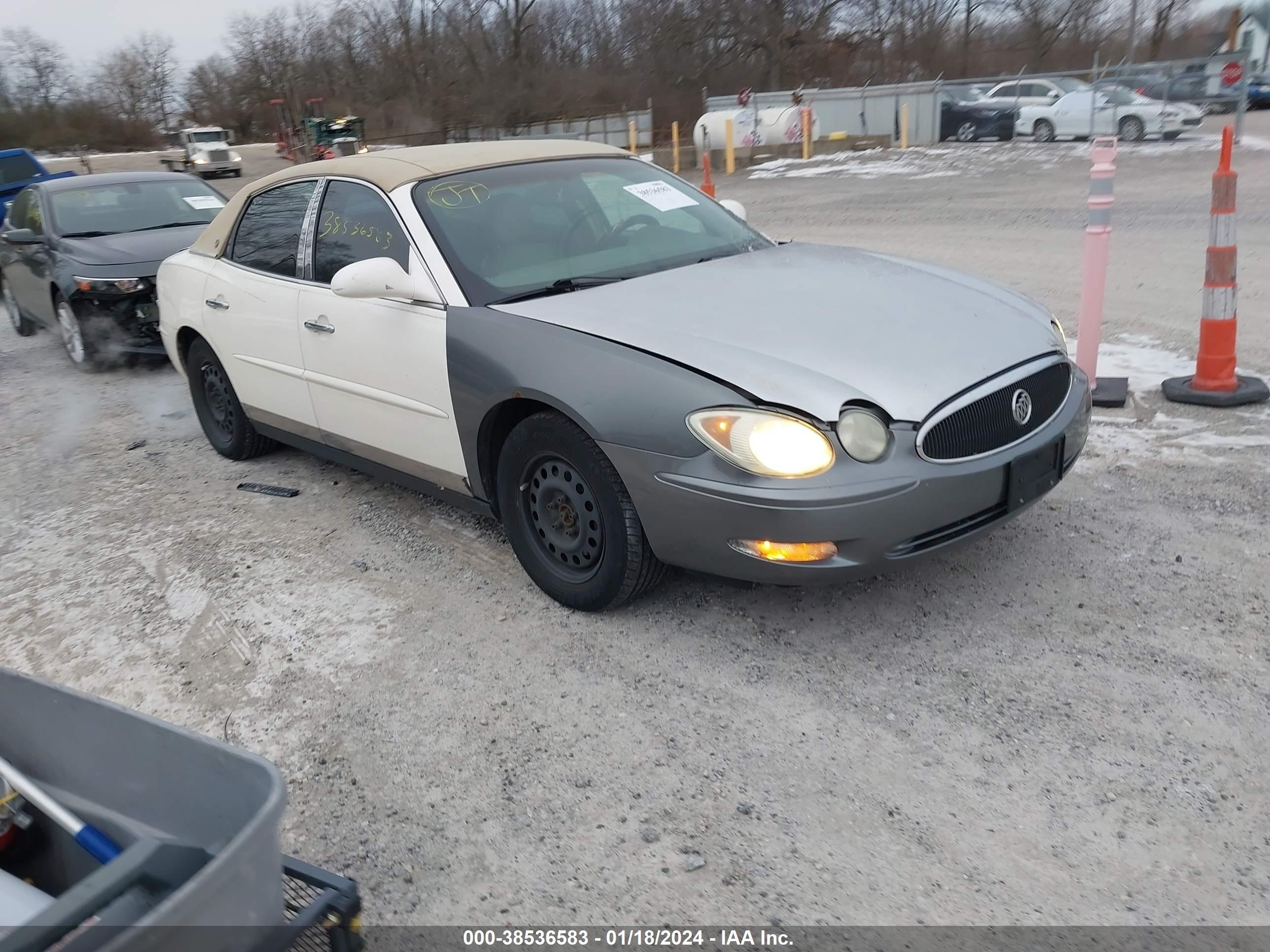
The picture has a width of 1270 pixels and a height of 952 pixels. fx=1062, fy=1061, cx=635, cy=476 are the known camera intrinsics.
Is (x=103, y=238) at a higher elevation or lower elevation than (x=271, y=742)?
higher

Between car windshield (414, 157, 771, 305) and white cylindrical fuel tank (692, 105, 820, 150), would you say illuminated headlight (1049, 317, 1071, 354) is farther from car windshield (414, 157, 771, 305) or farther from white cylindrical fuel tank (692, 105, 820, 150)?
white cylindrical fuel tank (692, 105, 820, 150)

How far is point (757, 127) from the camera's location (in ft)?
86.9

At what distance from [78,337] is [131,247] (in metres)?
0.84

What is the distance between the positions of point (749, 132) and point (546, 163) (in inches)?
919

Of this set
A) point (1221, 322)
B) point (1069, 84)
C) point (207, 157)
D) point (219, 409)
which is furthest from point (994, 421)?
point (207, 157)

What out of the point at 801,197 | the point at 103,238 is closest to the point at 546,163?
the point at 103,238

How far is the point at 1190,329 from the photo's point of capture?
7.04 metres

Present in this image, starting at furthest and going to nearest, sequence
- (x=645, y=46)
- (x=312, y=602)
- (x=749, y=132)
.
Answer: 1. (x=645, y=46)
2. (x=749, y=132)
3. (x=312, y=602)

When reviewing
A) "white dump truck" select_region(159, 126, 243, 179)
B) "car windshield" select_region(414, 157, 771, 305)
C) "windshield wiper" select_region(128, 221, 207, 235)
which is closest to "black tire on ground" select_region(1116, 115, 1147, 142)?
"windshield wiper" select_region(128, 221, 207, 235)

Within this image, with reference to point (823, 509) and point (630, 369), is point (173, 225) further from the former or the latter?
point (823, 509)

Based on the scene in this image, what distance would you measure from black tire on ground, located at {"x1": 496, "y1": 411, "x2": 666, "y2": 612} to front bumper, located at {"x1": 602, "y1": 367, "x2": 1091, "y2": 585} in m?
0.11

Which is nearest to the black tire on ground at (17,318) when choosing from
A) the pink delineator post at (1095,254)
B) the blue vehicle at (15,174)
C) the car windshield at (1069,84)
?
the blue vehicle at (15,174)

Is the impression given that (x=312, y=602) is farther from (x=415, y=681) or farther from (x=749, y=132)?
(x=749, y=132)

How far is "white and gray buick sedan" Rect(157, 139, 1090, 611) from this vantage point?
3.16 m
